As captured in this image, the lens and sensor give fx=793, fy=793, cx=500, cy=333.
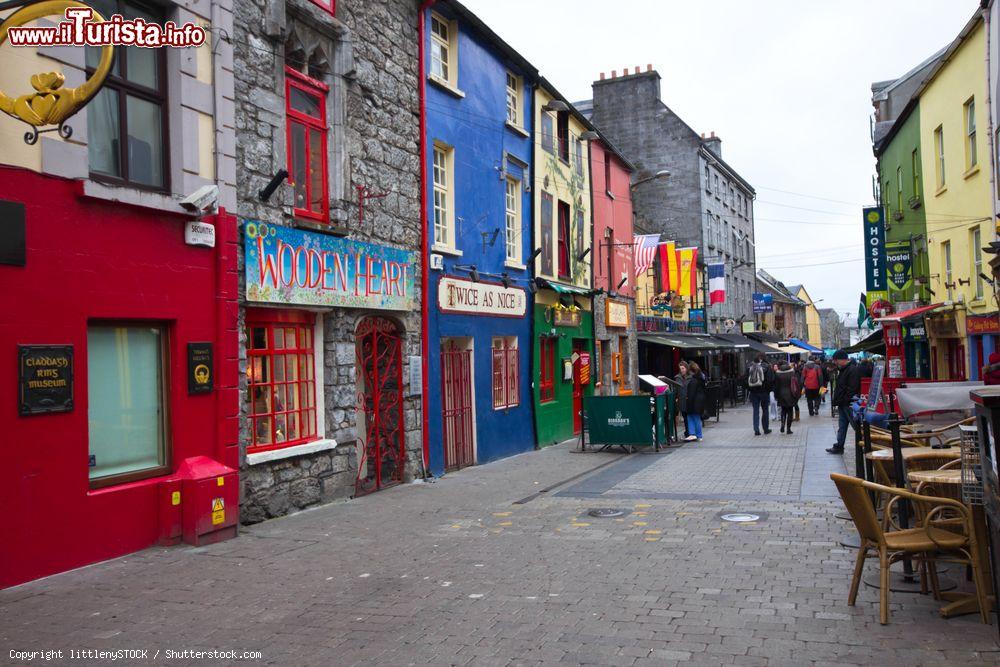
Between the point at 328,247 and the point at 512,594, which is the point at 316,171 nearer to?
the point at 328,247

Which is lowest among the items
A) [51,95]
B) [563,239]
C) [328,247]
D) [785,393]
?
[785,393]

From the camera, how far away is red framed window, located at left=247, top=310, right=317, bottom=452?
9.33 meters

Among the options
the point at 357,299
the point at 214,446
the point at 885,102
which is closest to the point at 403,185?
the point at 357,299

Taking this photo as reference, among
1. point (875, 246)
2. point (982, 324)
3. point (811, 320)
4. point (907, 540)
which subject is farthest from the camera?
point (811, 320)

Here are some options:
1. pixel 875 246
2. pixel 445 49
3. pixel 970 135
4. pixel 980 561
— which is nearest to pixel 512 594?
pixel 980 561

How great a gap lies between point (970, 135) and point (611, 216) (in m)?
9.36

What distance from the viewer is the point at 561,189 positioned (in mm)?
19516

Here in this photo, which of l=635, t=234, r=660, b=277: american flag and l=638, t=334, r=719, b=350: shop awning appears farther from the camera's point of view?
l=638, t=334, r=719, b=350: shop awning

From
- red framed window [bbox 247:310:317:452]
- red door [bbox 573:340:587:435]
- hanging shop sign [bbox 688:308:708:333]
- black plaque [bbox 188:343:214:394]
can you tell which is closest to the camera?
black plaque [bbox 188:343:214:394]

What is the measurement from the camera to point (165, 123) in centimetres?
809

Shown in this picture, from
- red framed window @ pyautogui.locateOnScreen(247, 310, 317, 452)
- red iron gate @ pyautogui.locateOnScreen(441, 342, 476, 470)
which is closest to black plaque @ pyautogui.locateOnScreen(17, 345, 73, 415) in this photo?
red framed window @ pyautogui.locateOnScreen(247, 310, 317, 452)

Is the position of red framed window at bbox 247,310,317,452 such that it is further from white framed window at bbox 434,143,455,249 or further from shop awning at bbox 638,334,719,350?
shop awning at bbox 638,334,719,350

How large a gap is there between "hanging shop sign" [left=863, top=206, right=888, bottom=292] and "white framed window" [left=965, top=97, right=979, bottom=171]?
17.0ft

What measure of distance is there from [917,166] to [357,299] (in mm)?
18551
